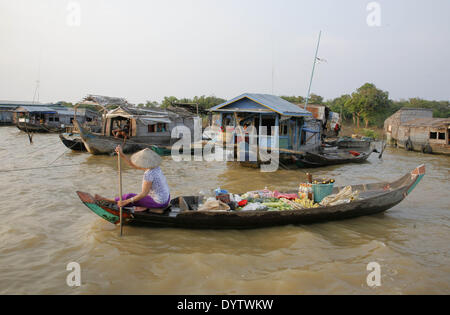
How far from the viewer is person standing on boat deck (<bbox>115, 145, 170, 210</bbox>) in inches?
196

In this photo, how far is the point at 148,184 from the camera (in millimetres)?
5059

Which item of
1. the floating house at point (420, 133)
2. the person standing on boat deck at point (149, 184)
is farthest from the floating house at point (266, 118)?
the floating house at point (420, 133)

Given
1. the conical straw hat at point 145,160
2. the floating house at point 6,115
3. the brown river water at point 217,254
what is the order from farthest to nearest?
the floating house at point 6,115 → the conical straw hat at point 145,160 → the brown river water at point 217,254

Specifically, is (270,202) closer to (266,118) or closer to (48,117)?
(266,118)

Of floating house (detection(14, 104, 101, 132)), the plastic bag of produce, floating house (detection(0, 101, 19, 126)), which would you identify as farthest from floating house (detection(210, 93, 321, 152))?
floating house (detection(0, 101, 19, 126))

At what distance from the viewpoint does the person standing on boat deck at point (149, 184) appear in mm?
4980

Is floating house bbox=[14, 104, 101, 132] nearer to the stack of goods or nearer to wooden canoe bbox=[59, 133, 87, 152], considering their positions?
wooden canoe bbox=[59, 133, 87, 152]

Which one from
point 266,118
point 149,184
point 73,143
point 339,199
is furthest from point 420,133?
point 73,143

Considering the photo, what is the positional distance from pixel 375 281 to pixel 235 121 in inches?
371

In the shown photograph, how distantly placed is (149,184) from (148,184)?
0.07 feet

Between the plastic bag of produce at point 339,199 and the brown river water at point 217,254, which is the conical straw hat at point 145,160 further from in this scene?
the plastic bag of produce at point 339,199

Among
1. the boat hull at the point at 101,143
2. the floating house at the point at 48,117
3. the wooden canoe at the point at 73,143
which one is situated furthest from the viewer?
the floating house at the point at 48,117

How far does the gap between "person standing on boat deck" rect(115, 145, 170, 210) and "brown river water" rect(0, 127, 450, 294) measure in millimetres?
562

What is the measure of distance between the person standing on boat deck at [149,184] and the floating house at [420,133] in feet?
64.5
